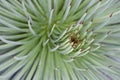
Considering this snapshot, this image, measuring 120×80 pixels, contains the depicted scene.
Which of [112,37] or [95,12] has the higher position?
[95,12]

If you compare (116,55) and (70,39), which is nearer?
(70,39)

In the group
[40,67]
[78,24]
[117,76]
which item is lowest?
[117,76]

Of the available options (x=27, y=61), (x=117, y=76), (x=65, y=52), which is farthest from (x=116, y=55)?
(x=27, y=61)

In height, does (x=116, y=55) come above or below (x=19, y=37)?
below

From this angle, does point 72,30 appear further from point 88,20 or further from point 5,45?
point 5,45

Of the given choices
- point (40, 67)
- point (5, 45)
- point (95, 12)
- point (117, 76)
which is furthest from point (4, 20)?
point (117, 76)

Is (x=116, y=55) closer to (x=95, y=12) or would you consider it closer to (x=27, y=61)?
(x=95, y=12)
